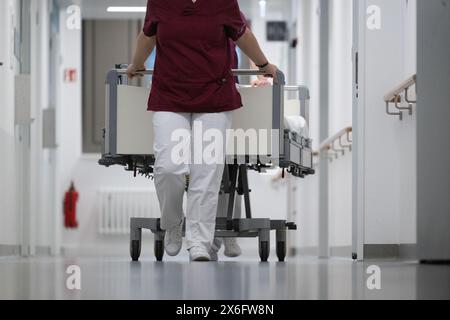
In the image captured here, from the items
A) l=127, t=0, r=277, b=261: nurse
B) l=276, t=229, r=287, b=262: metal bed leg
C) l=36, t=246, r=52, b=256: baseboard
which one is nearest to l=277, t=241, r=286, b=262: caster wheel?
l=276, t=229, r=287, b=262: metal bed leg

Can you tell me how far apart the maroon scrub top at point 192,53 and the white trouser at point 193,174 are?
0.16ft

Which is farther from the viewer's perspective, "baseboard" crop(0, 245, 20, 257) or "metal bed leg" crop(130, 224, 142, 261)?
"baseboard" crop(0, 245, 20, 257)

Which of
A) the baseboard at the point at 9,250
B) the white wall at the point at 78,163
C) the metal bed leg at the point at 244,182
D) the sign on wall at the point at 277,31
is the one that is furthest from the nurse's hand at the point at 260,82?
the white wall at the point at 78,163

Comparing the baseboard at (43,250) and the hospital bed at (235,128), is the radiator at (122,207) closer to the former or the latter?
the baseboard at (43,250)

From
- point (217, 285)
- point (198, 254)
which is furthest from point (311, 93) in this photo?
point (217, 285)

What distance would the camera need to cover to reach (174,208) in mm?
4027

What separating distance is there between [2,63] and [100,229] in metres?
4.80

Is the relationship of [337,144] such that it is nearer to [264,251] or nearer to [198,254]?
[264,251]

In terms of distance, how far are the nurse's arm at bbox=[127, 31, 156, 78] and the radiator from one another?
6.11 meters

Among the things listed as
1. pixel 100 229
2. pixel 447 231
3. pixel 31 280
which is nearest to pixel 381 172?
pixel 447 231

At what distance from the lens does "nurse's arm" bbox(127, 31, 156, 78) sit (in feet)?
13.3

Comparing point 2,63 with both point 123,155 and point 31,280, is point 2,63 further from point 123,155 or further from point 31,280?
point 31,280

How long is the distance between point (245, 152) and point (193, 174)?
343mm

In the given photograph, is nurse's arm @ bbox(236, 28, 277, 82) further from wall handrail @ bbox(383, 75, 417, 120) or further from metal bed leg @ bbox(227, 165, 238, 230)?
wall handrail @ bbox(383, 75, 417, 120)
